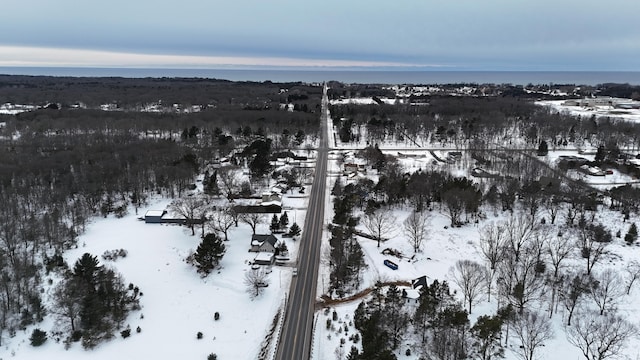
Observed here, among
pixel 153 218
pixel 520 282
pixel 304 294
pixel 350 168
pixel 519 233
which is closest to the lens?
pixel 520 282

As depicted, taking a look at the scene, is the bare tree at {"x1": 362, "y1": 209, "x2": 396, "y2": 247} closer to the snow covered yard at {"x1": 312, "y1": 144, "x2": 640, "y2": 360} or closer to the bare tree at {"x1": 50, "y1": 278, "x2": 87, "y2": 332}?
the snow covered yard at {"x1": 312, "y1": 144, "x2": 640, "y2": 360}

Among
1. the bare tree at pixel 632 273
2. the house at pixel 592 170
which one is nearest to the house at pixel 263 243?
the bare tree at pixel 632 273

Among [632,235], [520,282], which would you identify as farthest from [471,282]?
[632,235]

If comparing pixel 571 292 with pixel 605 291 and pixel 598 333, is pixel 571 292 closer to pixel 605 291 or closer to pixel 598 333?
pixel 605 291

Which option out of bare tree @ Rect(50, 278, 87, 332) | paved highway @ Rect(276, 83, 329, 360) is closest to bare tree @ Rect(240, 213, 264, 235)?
paved highway @ Rect(276, 83, 329, 360)

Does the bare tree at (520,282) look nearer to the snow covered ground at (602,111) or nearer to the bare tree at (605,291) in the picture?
the bare tree at (605,291)

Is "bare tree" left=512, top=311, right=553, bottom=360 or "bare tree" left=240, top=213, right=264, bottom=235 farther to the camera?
"bare tree" left=240, top=213, right=264, bottom=235
